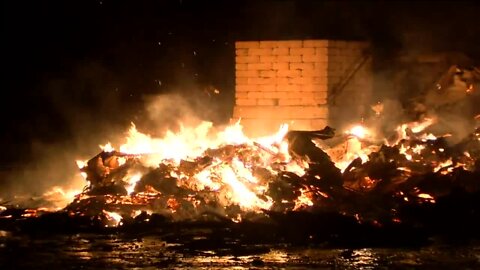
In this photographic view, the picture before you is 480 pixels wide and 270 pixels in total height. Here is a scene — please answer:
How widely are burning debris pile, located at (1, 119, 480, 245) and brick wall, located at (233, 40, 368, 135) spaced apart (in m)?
1.32

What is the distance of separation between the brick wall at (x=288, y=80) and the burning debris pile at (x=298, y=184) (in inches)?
51.8

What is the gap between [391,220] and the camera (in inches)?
513

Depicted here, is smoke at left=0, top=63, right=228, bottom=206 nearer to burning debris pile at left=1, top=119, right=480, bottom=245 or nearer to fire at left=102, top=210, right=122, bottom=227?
burning debris pile at left=1, top=119, right=480, bottom=245

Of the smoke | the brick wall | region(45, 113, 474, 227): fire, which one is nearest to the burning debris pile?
region(45, 113, 474, 227): fire

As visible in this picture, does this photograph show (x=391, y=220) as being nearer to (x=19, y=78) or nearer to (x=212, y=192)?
(x=212, y=192)

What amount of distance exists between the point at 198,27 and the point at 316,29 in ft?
15.8

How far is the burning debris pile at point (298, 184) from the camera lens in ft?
43.9

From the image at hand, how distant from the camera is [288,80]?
1730 cm

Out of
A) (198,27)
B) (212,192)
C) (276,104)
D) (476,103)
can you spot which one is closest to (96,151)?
(198,27)

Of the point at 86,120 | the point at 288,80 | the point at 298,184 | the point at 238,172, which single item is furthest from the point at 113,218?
the point at 86,120

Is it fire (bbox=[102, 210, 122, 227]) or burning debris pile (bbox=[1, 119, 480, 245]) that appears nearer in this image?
burning debris pile (bbox=[1, 119, 480, 245])

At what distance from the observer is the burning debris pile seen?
13375mm

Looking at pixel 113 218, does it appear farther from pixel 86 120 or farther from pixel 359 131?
pixel 86 120

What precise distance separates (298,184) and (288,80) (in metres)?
3.83
